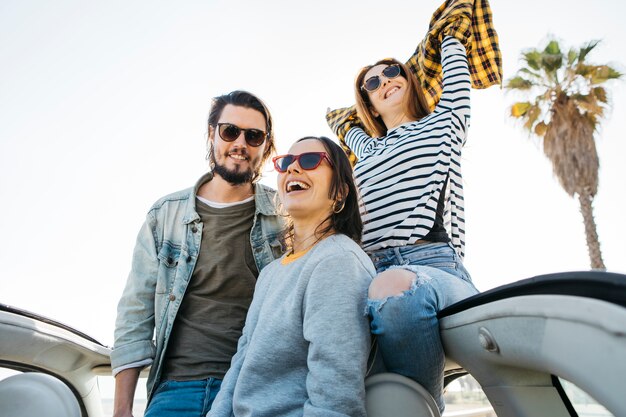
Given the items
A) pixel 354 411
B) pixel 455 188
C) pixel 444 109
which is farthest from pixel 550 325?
pixel 444 109

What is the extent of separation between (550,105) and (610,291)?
531 inches

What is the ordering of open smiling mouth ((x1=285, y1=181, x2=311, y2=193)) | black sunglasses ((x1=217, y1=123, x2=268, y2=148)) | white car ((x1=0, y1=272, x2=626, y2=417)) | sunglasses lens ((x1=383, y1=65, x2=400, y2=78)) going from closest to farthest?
white car ((x1=0, y1=272, x2=626, y2=417)) → open smiling mouth ((x1=285, y1=181, x2=311, y2=193)) → sunglasses lens ((x1=383, y1=65, x2=400, y2=78)) → black sunglasses ((x1=217, y1=123, x2=268, y2=148))

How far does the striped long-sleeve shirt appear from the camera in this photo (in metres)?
2.08

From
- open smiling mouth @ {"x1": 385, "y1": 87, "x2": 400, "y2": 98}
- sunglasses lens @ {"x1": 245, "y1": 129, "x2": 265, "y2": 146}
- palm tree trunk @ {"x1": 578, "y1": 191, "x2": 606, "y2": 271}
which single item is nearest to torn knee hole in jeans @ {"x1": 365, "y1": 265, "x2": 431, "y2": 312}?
open smiling mouth @ {"x1": 385, "y1": 87, "x2": 400, "y2": 98}

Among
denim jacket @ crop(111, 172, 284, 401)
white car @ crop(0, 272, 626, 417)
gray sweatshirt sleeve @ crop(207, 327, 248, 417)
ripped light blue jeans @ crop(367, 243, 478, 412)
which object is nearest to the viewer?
white car @ crop(0, 272, 626, 417)

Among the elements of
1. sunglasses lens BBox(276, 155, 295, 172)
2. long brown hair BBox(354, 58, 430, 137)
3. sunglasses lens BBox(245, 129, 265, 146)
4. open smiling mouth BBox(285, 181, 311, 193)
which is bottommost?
open smiling mouth BBox(285, 181, 311, 193)

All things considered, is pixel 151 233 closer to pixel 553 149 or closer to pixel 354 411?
pixel 354 411

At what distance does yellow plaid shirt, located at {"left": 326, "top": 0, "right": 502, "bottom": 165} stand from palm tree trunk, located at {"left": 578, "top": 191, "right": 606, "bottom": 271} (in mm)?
10461

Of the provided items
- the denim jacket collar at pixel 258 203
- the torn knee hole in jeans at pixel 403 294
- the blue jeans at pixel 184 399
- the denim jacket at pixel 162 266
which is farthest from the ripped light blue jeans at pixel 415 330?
the denim jacket collar at pixel 258 203

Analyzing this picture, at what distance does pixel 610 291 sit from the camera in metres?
0.89

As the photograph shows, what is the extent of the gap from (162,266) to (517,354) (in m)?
1.96

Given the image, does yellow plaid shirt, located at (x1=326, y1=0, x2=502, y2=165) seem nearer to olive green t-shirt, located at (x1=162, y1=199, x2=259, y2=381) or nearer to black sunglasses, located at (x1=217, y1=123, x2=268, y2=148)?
black sunglasses, located at (x1=217, y1=123, x2=268, y2=148)

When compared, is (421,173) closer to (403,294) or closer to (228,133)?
(403,294)

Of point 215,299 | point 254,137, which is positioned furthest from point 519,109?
point 215,299
